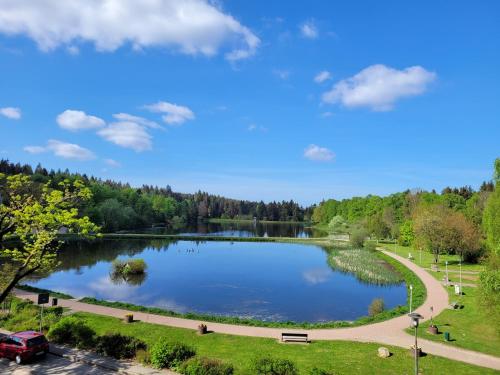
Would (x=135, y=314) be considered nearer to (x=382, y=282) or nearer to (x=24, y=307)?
(x=24, y=307)

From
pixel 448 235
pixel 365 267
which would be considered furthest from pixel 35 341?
pixel 448 235

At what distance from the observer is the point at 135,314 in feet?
99.0

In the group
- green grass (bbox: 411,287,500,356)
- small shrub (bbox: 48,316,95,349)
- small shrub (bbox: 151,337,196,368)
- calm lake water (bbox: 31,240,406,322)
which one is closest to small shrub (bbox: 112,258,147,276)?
calm lake water (bbox: 31,240,406,322)

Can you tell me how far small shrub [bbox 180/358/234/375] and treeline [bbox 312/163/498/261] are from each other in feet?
131

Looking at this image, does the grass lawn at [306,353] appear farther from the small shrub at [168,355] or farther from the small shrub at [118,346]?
the small shrub at [168,355]

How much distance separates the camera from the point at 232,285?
151 ft

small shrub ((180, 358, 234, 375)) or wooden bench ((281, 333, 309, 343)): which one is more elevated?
small shrub ((180, 358, 234, 375))

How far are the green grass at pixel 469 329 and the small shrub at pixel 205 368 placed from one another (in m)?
14.9

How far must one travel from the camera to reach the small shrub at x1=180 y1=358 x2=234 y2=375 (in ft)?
56.0

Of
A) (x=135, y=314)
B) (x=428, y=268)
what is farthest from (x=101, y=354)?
(x=428, y=268)

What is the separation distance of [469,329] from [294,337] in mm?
13305

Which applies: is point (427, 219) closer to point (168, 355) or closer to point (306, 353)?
point (306, 353)

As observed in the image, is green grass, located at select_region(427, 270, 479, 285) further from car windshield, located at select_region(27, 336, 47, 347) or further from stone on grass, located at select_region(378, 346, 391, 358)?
car windshield, located at select_region(27, 336, 47, 347)

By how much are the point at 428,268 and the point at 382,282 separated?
11542 millimetres
